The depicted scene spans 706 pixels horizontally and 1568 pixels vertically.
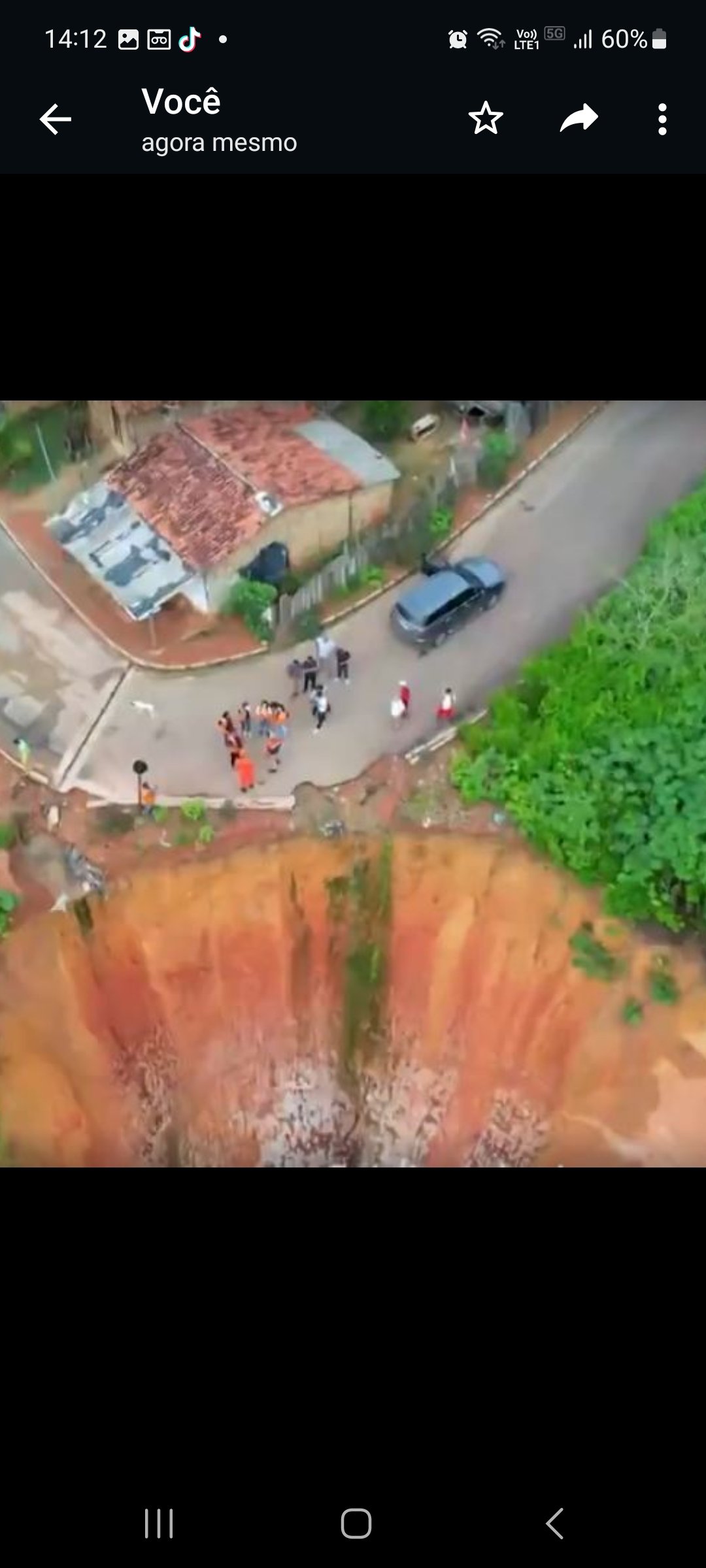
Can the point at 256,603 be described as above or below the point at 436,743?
above

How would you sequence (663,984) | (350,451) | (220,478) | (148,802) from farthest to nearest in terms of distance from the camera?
(350,451), (220,478), (148,802), (663,984)

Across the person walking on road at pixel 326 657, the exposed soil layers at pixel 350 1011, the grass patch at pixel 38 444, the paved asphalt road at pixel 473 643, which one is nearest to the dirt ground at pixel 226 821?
the exposed soil layers at pixel 350 1011

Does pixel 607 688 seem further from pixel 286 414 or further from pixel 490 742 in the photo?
pixel 286 414

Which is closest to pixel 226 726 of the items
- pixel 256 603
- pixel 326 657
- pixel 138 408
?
pixel 326 657

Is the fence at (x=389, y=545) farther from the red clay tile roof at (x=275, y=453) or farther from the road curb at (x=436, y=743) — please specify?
the road curb at (x=436, y=743)
